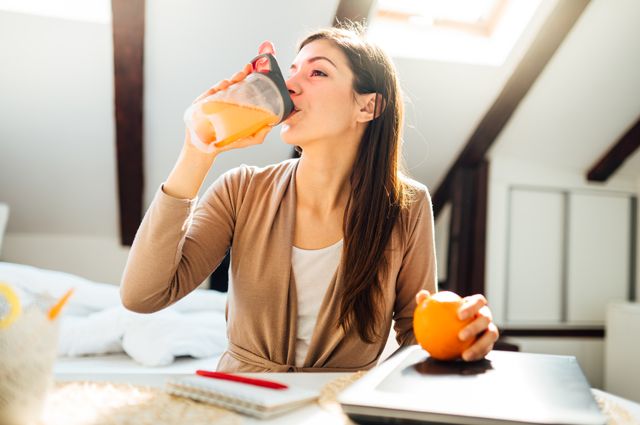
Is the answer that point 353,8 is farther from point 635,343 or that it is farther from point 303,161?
point 635,343

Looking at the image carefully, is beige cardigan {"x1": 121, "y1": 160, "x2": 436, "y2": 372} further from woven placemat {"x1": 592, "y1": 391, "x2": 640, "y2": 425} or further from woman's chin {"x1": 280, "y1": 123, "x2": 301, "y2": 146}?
woven placemat {"x1": 592, "y1": 391, "x2": 640, "y2": 425}

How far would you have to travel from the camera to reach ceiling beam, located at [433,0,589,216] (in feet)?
9.30

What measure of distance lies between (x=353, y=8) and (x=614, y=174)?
2.22 m

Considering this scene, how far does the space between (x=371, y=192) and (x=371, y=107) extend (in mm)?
190

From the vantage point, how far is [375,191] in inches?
48.3

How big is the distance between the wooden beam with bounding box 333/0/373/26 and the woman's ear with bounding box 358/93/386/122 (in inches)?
59.5

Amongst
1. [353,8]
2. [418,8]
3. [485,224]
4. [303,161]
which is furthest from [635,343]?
[303,161]

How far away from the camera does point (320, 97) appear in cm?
118

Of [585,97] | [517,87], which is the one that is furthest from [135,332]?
[585,97]

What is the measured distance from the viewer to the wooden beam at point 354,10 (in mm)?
2688

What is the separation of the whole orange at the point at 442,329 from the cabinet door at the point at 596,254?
11.5ft

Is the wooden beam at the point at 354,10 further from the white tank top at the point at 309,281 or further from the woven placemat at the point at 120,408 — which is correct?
the woven placemat at the point at 120,408

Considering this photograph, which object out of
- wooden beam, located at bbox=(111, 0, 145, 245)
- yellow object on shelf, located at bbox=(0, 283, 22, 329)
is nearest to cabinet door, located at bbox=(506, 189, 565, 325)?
wooden beam, located at bbox=(111, 0, 145, 245)

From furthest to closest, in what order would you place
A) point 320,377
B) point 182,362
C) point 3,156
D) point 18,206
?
point 18,206 < point 3,156 < point 182,362 < point 320,377
